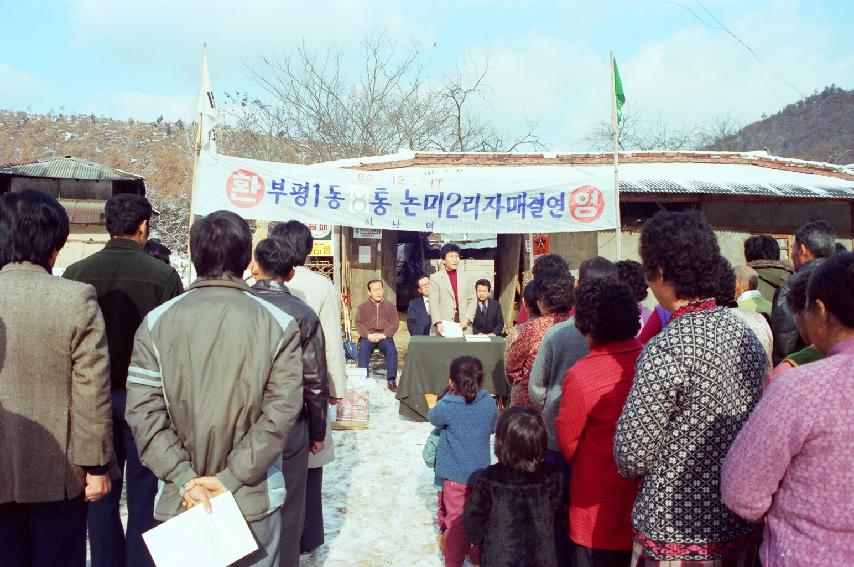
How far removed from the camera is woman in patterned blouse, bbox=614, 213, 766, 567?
195 cm

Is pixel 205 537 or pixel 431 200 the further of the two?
pixel 431 200

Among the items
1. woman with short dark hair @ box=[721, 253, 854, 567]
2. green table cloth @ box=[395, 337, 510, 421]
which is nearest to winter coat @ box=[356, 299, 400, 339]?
green table cloth @ box=[395, 337, 510, 421]

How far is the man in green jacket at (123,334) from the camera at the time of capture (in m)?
3.14

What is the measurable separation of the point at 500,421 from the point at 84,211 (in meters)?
18.4

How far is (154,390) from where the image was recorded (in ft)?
7.11

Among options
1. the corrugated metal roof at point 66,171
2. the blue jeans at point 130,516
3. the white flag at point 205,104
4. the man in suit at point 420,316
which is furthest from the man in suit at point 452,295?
the corrugated metal roof at point 66,171

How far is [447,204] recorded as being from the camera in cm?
873

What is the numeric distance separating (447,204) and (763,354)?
6.83m

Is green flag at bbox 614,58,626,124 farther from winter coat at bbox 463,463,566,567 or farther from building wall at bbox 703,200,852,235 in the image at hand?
winter coat at bbox 463,463,566,567

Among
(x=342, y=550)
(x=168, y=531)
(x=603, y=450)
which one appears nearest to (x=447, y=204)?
(x=342, y=550)

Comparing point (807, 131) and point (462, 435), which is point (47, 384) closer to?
point (462, 435)

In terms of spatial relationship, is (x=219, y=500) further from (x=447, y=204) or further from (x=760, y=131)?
(x=760, y=131)

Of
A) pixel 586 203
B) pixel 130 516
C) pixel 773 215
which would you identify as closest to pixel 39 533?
pixel 130 516

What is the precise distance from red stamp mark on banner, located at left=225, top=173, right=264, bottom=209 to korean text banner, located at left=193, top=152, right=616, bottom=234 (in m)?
0.01
